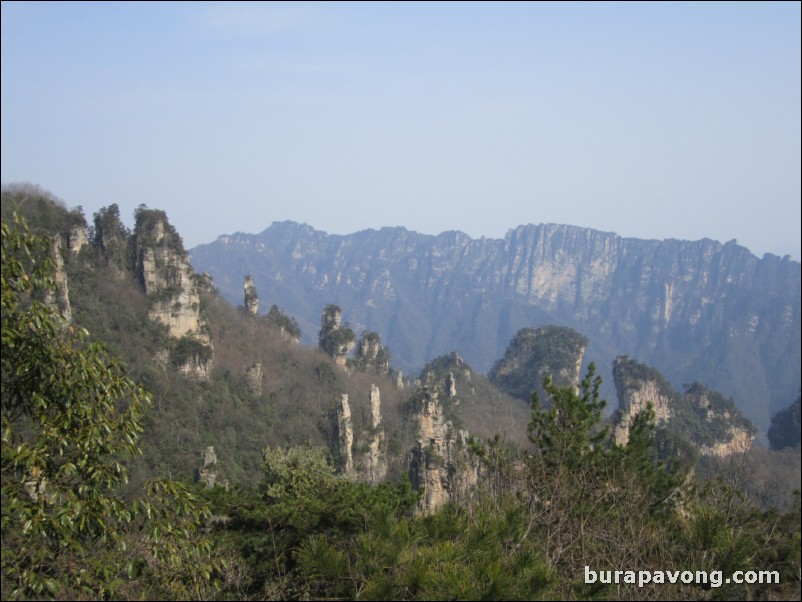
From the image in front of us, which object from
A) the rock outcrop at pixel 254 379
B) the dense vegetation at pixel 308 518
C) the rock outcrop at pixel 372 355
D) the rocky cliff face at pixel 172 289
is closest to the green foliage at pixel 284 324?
the rock outcrop at pixel 372 355

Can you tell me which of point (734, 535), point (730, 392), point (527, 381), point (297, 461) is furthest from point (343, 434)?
point (730, 392)

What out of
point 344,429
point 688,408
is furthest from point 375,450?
point 688,408

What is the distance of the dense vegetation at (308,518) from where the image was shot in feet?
16.9

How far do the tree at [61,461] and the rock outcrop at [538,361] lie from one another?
72758mm

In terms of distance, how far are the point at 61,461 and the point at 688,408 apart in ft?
231

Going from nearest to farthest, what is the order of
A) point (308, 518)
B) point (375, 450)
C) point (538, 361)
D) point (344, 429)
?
point (308, 518)
point (344, 429)
point (375, 450)
point (538, 361)

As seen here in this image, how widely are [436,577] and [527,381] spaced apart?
7570cm

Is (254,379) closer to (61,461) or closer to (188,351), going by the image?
(188,351)

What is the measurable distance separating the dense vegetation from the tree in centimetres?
2

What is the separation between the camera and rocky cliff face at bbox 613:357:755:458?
64.2 metres

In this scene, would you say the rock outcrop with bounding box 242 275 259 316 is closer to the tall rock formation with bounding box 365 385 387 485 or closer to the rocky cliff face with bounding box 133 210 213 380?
the rocky cliff face with bounding box 133 210 213 380

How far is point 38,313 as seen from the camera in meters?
5.17

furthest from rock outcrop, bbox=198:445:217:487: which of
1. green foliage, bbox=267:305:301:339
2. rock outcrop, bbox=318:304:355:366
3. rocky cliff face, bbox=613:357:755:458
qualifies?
rocky cliff face, bbox=613:357:755:458

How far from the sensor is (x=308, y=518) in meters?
10.1
